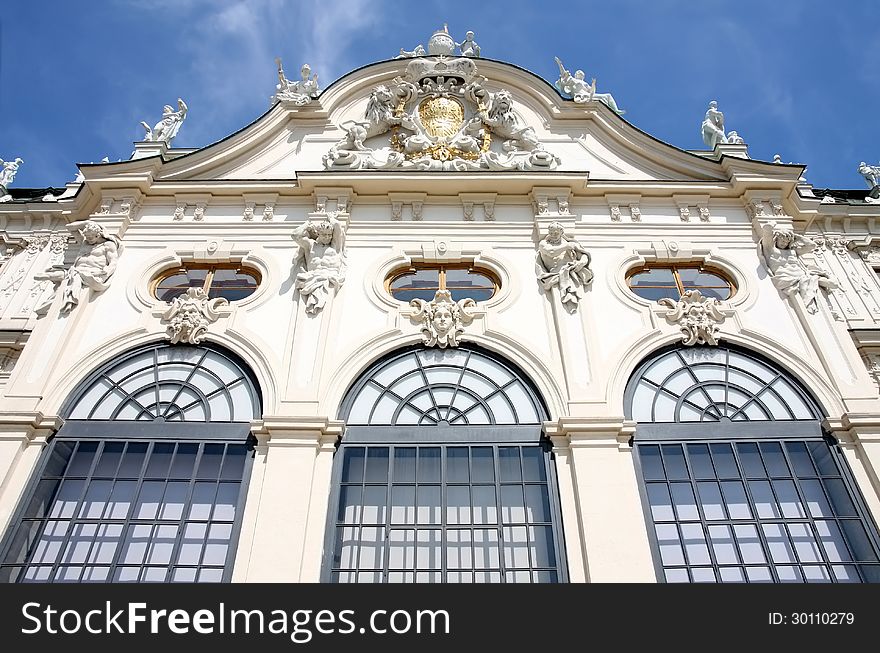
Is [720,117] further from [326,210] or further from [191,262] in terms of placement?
[191,262]

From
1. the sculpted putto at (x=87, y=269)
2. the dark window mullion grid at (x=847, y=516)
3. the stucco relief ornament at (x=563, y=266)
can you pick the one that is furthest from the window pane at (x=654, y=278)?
the sculpted putto at (x=87, y=269)

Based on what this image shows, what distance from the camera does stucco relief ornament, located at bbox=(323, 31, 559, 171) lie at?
1435 centimetres

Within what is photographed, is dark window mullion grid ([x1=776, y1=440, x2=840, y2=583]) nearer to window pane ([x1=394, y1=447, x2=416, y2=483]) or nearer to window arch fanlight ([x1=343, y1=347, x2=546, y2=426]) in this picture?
window arch fanlight ([x1=343, y1=347, x2=546, y2=426])

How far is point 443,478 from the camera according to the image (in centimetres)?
979

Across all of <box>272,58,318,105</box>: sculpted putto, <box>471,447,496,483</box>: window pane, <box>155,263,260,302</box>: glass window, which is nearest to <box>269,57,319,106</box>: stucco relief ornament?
<box>272,58,318,105</box>: sculpted putto

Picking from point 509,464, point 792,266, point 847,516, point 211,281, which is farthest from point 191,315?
point 792,266

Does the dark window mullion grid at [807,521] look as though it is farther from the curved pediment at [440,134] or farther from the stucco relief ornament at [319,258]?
the stucco relief ornament at [319,258]

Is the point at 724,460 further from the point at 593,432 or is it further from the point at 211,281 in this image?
the point at 211,281

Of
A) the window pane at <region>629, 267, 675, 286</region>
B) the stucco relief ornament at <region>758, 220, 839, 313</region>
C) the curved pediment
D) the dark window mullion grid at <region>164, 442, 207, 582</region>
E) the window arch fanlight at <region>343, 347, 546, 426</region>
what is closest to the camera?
the dark window mullion grid at <region>164, 442, 207, 582</region>

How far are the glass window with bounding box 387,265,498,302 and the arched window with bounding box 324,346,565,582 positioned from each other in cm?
149

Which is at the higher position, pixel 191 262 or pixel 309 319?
pixel 191 262

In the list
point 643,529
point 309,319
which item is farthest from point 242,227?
point 643,529
